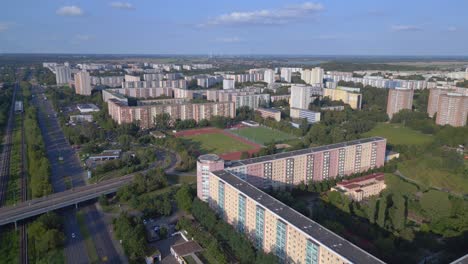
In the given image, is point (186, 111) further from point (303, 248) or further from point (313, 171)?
point (303, 248)

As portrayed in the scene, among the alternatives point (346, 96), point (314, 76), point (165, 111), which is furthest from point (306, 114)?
point (314, 76)

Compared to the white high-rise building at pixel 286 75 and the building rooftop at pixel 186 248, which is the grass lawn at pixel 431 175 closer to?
the building rooftop at pixel 186 248

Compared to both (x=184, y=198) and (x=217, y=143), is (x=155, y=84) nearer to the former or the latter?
(x=217, y=143)

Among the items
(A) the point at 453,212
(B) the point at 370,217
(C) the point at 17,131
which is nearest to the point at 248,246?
(B) the point at 370,217

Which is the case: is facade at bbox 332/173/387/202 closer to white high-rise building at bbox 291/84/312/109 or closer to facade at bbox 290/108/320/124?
facade at bbox 290/108/320/124

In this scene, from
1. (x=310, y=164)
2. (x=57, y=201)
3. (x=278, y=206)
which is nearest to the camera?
(x=278, y=206)

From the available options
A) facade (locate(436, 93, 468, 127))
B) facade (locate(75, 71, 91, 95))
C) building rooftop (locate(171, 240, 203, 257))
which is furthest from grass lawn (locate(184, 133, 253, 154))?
facade (locate(75, 71, 91, 95))
